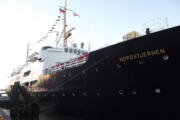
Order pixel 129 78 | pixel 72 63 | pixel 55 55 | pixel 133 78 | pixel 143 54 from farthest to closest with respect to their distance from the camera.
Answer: pixel 55 55
pixel 72 63
pixel 129 78
pixel 133 78
pixel 143 54

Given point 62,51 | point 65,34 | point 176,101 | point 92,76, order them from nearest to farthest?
point 176,101 < point 92,76 < point 62,51 < point 65,34

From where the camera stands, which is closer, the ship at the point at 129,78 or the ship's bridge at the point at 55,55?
the ship at the point at 129,78

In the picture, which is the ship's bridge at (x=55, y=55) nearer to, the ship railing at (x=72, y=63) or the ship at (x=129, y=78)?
the ship railing at (x=72, y=63)

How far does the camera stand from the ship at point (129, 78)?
6.67 meters

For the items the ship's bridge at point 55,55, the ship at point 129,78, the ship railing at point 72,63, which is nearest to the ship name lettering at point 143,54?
the ship at point 129,78

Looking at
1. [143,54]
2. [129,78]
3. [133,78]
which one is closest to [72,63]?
[129,78]

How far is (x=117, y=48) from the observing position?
866 cm

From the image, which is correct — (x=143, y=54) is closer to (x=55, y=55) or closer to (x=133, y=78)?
(x=133, y=78)

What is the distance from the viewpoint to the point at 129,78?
7.73 meters

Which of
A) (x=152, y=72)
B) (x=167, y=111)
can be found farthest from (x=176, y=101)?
(x=152, y=72)

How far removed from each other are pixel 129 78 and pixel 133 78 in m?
0.21

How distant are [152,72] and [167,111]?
1723 mm

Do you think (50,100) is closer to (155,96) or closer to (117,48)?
(117,48)

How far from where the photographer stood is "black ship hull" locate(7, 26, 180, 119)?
6.65m
